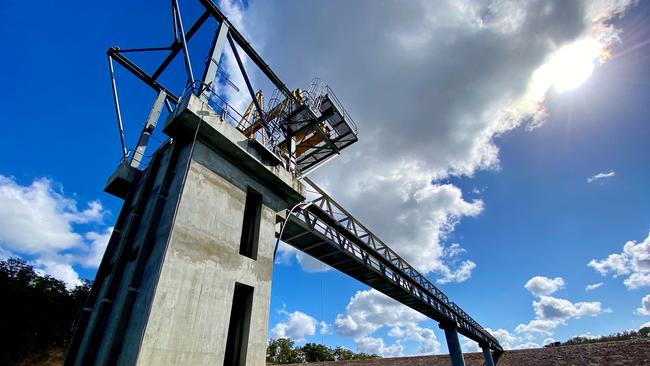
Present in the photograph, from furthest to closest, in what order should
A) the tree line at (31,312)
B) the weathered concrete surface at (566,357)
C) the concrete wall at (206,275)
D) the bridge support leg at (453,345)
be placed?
the tree line at (31,312) → the weathered concrete surface at (566,357) → the bridge support leg at (453,345) → the concrete wall at (206,275)

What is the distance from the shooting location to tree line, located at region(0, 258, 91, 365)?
31.4m

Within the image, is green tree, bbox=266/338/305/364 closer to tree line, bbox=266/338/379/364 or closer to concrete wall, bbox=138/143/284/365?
tree line, bbox=266/338/379/364

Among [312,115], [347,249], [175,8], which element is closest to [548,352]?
[347,249]

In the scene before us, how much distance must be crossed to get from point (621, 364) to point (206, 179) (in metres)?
39.1

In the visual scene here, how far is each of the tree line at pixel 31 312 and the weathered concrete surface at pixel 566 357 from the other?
119 ft

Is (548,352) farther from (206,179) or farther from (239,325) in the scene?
(206,179)

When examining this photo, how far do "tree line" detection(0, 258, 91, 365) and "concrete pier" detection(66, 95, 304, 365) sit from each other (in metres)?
39.9

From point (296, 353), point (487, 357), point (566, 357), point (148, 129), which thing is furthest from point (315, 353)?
point (148, 129)

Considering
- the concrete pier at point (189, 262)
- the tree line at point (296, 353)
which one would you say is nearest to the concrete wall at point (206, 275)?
the concrete pier at point (189, 262)

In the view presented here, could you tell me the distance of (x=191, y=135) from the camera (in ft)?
23.2

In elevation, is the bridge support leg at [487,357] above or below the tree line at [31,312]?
below

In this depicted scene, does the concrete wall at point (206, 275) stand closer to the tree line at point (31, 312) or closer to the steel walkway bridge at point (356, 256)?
the steel walkway bridge at point (356, 256)

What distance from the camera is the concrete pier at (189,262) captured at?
5.14 meters

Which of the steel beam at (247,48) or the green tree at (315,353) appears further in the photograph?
the green tree at (315,353)
